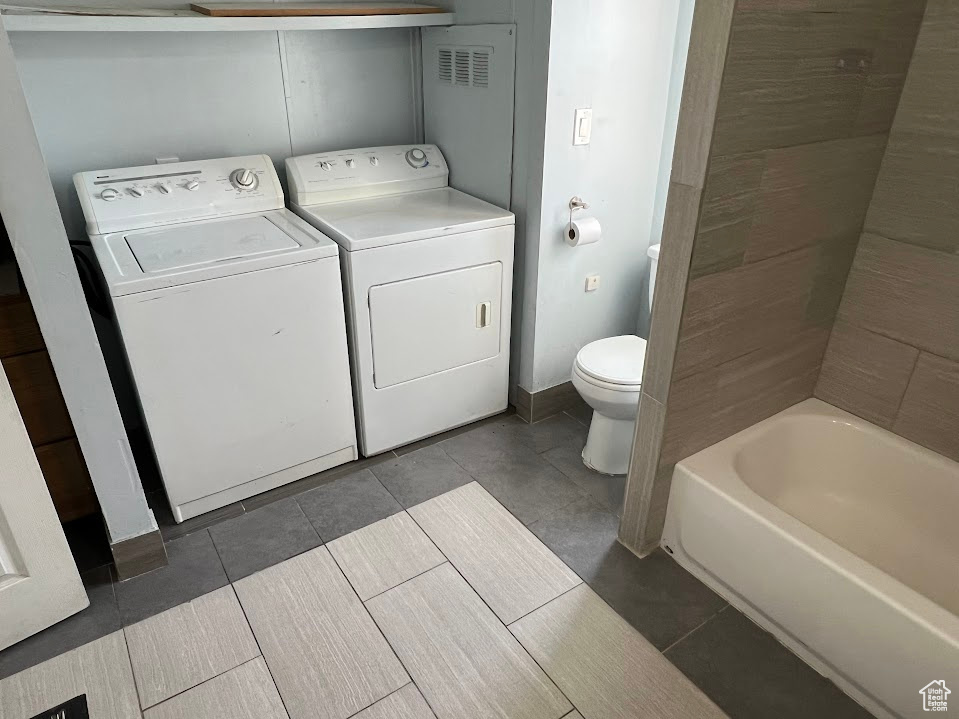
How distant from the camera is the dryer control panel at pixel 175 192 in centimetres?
213

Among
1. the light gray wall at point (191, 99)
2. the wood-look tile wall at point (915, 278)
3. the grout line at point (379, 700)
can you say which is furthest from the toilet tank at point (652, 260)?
the grout line at point (379, 700)

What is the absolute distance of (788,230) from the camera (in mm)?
1735

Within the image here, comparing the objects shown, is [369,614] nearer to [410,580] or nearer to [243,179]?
[410,580]

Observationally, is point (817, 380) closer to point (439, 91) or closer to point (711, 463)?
point (711, 463)

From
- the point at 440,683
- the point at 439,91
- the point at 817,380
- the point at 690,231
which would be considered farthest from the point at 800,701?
the point at 439,91

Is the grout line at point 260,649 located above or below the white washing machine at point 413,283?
below

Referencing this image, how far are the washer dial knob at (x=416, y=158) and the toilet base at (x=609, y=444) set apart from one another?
1.19m

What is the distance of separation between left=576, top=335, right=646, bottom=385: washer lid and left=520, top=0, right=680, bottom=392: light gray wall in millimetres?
242

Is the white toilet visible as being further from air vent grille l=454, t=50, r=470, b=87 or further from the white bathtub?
air vent grille l=454, t=50, r=470, b=87

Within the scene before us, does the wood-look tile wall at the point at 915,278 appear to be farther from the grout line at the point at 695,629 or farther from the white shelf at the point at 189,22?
the white shelf at the point at 189,22

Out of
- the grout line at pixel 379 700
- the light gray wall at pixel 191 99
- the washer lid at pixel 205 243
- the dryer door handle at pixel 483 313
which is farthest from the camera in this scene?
Result: the dryer door handle at pixel 483 313

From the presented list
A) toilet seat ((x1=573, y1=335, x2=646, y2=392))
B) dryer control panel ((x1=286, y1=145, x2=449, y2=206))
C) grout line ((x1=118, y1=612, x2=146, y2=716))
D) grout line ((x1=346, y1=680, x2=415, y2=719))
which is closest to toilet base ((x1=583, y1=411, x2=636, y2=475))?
toilet seat ((x1=573, y1=335, x2=646, y2=392))

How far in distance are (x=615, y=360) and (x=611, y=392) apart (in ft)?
0.52

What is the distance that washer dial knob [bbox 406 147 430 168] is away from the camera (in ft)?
8.61
